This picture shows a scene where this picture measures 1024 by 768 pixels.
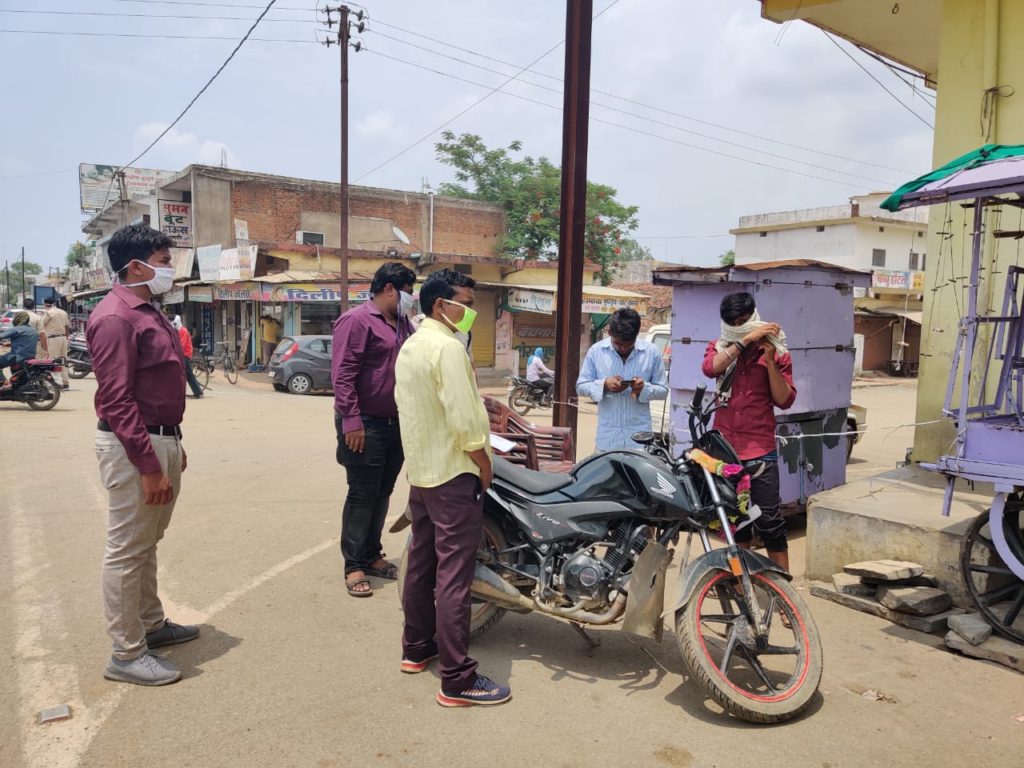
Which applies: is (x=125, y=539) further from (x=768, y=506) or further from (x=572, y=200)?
(x=572, y=200)

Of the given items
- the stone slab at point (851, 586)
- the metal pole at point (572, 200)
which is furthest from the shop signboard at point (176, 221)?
the stone slab at point (851, 586)

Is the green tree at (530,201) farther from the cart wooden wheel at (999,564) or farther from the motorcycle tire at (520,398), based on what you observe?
the cart wooden wheel at (999,564)

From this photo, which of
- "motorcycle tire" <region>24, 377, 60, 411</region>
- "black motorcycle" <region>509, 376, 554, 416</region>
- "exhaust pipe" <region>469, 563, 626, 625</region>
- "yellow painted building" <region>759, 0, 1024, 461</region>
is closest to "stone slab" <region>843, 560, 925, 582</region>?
"exhaust pipe" <region>469, 563, 626, 625</region>

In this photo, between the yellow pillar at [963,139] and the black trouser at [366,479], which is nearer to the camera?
the black trouser at [366,479]

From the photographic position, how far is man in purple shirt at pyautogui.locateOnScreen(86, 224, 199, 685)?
324cm

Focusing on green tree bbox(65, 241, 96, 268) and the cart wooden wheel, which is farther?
green tree bbox(65, 241, 96, 268)

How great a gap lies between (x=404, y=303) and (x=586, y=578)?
6.85ft

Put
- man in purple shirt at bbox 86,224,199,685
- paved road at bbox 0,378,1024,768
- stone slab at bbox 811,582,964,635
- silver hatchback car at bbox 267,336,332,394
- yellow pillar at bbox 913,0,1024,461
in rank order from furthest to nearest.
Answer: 1. silver hatchback car at bbox 267,336,332,394
2. yellow pillar at bbox 913,0,1024,461
3. stone slab at bbox 811,582,964,635
4. man in purple shirt at bbox 86,224,199,685
5. paved road at bbox 0,378,1024,768

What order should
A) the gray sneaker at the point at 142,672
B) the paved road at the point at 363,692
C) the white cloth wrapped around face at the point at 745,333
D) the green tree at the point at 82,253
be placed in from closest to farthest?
the paved road at the point at 363,692 < the gray sneaker at the point at 142,672 < the white cloth wrapped around face at the point at 745,333 < the green tree at the point at 82,253

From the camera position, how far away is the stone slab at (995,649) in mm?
3764

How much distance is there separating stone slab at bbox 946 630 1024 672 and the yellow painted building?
3.18m

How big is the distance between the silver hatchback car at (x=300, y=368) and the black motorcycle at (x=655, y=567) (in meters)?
15.3

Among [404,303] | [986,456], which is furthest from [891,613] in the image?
[404,303]

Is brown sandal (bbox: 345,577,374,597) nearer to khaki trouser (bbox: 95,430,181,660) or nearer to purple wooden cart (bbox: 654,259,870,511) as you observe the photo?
khaki trouser (bbox: 95,430,181,660)
